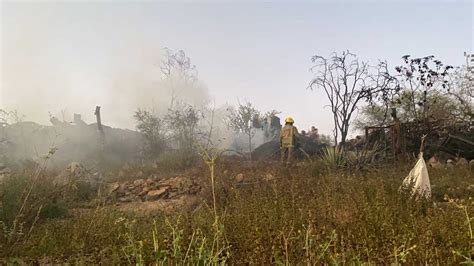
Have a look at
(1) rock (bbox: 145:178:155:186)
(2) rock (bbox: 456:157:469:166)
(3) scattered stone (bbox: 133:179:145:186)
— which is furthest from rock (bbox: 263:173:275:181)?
(2) rock (bbox: 456:157:469:166)

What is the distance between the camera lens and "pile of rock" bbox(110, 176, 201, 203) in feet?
32.8

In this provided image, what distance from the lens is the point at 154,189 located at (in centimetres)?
1060

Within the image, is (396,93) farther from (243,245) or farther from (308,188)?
(243,245)

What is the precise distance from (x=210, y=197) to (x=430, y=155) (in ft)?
25.4

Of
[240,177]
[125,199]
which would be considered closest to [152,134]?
[125,199]

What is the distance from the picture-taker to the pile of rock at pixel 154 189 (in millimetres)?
9992

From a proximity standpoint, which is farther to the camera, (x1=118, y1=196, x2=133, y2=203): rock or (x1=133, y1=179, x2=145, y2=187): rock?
(x1=133, y1=179, x2=145, y2=187): rock

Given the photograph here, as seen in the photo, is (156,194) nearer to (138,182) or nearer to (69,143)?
(138,182)

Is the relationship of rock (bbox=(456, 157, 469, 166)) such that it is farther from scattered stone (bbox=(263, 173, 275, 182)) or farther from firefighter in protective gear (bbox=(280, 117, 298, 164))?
scattered stone (bbox=(263, 173, 275, 182))

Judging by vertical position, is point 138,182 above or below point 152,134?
below

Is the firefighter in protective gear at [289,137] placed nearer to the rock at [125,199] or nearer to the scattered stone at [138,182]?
the scattered stone at [138,182]

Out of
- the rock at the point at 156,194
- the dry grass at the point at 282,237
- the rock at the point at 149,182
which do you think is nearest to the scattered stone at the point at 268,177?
the rock at the point at 156,194

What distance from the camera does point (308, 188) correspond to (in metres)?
6.48

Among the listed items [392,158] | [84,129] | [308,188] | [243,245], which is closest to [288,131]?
[392,158]
